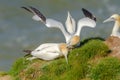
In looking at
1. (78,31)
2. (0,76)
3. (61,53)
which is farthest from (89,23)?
(0,76)

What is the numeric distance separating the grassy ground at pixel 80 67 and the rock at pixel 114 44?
0.20 m

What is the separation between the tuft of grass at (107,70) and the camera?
16344mm

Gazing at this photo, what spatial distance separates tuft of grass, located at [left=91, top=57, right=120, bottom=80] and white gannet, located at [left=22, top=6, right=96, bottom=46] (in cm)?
219

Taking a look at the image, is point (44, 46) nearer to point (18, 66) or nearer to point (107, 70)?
point (18, 66)

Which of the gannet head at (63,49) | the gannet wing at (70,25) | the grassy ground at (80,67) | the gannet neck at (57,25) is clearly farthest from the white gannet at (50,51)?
the gannet wing at (70,25)

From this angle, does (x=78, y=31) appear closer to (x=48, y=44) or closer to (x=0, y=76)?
(x=48, y=44)

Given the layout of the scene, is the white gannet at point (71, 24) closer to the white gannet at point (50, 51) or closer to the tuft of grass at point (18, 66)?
the white gannet at point (50, 51)

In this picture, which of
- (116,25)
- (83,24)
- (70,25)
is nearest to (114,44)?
(116,25)

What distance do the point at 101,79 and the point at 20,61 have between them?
3884 millimetres

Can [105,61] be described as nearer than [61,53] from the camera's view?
Yes

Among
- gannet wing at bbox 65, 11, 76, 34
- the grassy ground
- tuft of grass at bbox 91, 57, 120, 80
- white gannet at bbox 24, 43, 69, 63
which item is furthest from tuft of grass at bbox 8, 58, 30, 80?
tuft of grass at bbox 91, 57, 120, 80

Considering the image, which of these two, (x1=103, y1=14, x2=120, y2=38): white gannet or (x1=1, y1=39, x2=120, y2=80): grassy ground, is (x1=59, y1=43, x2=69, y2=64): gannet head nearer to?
(x1=1, y1=39, x2=120, y2=80): grassy ground

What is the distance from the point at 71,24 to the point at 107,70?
3887mm

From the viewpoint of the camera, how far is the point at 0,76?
1977 cm
